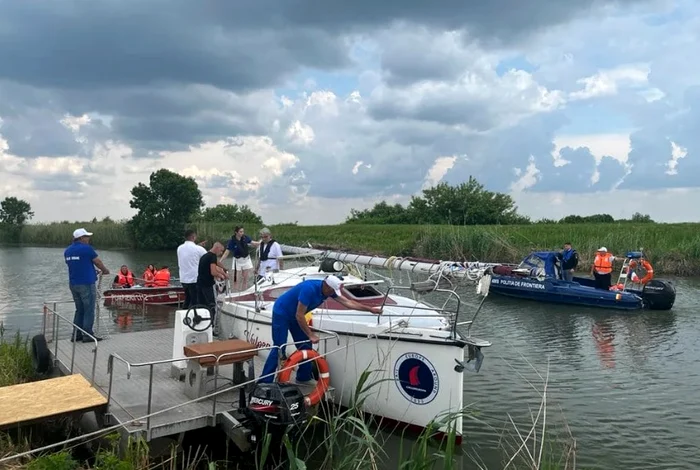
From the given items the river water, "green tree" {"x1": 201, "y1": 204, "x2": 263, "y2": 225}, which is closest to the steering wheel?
the river water

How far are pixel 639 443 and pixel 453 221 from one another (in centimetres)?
5213

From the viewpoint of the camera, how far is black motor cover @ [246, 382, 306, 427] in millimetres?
6352

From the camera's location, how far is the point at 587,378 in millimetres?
11094

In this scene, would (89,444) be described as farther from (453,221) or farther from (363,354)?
(453,221)

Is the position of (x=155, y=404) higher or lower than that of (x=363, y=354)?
lower

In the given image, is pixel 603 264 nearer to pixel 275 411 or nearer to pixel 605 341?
pixel 605 341

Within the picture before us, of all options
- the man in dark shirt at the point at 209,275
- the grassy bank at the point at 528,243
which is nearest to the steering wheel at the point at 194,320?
the man in dark shirt at the point at 209,275

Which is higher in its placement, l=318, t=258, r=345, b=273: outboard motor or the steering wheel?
l=318, t=258, r=345, b=273: outboard motor

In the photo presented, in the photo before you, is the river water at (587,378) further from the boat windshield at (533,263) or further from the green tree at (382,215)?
the green tree at (382,215)

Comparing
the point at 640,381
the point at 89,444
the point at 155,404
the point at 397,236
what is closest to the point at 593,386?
the point at 640,381

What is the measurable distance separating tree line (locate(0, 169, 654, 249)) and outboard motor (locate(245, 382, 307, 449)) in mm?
47655

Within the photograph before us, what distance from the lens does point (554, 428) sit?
27.1 feet

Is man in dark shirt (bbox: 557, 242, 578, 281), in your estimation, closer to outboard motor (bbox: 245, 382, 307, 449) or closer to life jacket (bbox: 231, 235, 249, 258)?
life jacket (bbox: 231, 235, 249, 258)

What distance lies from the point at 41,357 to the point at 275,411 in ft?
15.4
